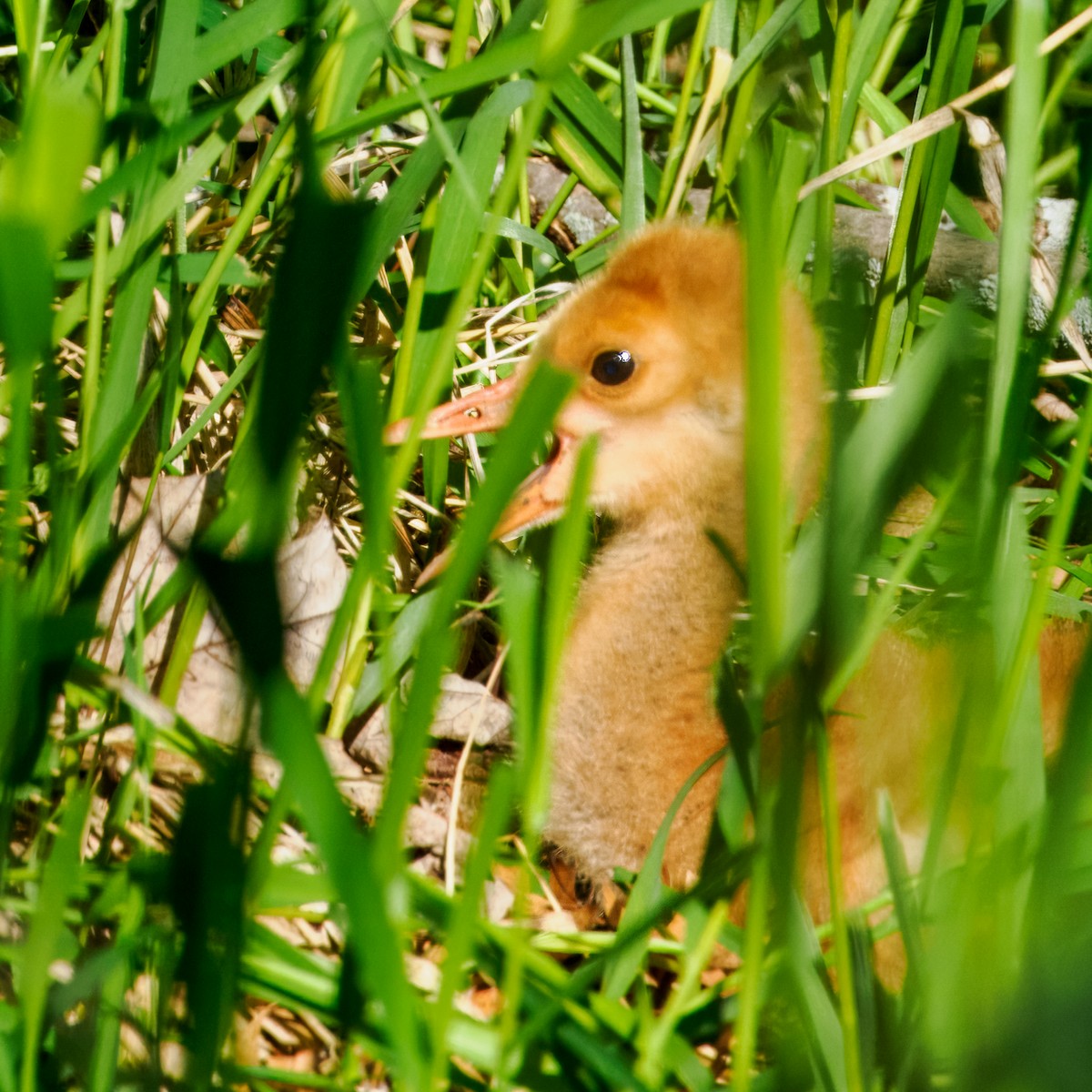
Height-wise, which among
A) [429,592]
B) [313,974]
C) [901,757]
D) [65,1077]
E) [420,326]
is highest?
[420,326]

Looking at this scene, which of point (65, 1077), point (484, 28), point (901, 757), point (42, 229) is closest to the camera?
point (42, 229)

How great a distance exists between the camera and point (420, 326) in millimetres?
1739

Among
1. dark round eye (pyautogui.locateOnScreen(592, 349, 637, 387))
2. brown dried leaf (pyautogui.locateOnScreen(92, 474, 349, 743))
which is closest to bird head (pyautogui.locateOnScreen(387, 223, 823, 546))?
dark round eye (pyautogui.locateOnScreen(592, 349, 637, 387))

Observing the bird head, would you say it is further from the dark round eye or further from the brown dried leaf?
the brown dried leaf

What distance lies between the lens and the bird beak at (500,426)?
1.78 metres

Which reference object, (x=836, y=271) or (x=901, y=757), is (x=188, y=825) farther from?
(x=901, y=757)

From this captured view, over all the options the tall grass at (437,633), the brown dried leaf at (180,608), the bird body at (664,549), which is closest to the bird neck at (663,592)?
the bird body at (664,549)

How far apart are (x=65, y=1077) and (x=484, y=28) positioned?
1804 mm

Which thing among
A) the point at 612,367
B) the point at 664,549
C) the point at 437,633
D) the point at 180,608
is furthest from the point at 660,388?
the point at 437,633

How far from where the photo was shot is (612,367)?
175 cm

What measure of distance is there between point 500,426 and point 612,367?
6.9 inches

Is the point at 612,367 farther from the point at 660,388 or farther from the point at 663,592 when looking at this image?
the point at 663,592

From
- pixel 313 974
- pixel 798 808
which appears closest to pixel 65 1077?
pixel 313 974

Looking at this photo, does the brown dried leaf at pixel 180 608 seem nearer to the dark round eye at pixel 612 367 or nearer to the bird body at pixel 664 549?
the bird body at pixel 664 549
